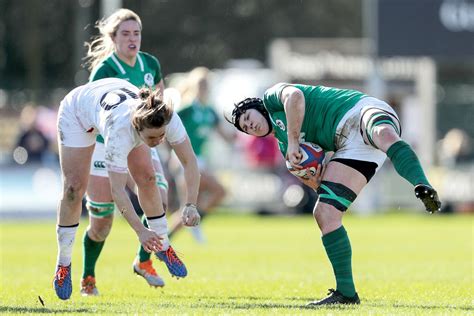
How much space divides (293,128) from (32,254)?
7741mm

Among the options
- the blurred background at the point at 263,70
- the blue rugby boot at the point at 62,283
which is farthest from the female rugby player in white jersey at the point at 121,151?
the blurred background at the point at 263,70

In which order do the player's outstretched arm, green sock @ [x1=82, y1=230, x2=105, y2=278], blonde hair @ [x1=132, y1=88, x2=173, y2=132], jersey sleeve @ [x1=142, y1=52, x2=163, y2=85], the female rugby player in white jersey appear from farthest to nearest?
jersey sleeve @ [x1=142, y1=52, x2=163, y2=85]
green sock @ [x1=82, y1=230, x2=105, y2=278]
the player's outstretched arm
the female rugby player in white jersey
blonde hair @ [x1=132, y1=88, x2=173, y2=132]

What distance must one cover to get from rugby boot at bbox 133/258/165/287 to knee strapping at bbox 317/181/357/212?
217 cm

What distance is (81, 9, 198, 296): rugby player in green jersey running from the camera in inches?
421

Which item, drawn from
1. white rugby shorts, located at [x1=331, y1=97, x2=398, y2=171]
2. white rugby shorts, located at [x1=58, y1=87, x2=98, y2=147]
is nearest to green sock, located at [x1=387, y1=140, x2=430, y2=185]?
white rugby shorts, located at [x1=331, y1=97, x2=398, y2=171]

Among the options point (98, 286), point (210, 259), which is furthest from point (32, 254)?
point (98, 286)

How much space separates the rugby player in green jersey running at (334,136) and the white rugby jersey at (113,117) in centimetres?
66

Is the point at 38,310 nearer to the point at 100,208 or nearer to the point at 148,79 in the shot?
the point at 100,208

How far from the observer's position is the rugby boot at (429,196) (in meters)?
8.64

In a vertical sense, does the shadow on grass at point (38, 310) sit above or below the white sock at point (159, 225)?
below

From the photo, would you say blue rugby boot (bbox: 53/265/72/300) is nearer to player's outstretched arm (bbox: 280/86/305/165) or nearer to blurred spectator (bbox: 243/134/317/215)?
player's outstretched arm (bbox: 280/86/305/165)

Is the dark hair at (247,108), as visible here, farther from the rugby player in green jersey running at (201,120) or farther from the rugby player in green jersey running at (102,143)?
the rugby player in green jersey running at (201,120)

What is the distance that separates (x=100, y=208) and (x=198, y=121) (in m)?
6.32

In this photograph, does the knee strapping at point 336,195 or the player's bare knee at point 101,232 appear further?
the player's bare knee at point 101,232
